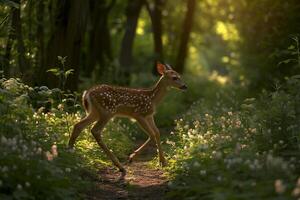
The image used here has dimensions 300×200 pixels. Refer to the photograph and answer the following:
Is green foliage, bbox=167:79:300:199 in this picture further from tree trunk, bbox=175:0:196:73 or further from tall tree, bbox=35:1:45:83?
tree trunk, bbox=175:0:196:73

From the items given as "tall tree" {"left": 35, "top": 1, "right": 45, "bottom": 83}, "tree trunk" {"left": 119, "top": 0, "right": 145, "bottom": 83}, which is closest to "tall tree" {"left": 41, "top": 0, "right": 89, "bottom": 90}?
"tall tree" {"left": 35, "top": 1, "right": 45, "bottom": 83}

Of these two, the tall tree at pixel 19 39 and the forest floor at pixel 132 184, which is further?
the tall tree at pixel 19 39

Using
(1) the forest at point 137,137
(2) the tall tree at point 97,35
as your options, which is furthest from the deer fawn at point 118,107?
(2) the tall tree at point 97,35

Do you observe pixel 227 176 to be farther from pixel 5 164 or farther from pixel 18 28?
pixel 18 28

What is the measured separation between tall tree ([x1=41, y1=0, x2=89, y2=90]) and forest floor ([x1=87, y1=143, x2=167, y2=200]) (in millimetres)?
4597

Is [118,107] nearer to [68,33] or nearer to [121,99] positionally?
→ [121,99]

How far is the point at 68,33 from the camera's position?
17000 millimetres

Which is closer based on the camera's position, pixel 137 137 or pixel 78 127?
pixel 78 127

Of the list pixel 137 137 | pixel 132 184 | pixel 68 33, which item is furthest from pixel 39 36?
pixel 132 184

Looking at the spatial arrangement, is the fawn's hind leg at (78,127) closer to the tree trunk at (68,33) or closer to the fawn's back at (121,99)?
the fawn's back at (121,99)

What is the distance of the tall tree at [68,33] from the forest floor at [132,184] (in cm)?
460

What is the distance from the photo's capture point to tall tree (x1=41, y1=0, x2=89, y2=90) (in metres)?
16.8

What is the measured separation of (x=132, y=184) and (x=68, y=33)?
22.1 feet

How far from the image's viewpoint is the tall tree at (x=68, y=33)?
16812mm
